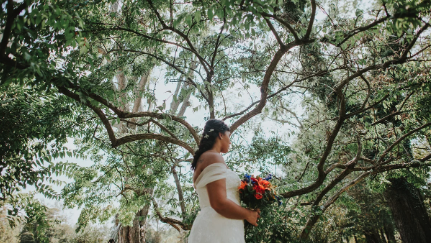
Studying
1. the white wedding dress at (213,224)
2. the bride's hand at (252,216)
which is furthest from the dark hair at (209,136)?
the bride's hand at (252,216)

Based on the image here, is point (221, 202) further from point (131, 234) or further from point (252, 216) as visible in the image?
point (131, 234)

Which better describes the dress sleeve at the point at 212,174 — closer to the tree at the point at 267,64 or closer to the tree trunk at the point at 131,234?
the tree at the point at 267,64

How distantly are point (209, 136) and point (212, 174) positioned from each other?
48 cm

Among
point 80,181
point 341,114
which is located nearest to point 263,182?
point 341,114

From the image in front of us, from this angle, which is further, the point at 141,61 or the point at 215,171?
the point at 141,61

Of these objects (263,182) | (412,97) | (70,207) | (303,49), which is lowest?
(263,182)

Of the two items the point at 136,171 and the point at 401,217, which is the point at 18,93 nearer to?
the point at 136,171

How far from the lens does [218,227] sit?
1990 millimetres

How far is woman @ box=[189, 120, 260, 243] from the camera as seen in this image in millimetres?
1915

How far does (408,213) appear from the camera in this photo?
8.00 metres

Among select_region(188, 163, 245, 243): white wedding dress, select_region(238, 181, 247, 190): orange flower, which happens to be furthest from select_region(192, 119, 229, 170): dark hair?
select_region(238, 181, 247, 190): orange flower

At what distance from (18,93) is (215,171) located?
4115 mm

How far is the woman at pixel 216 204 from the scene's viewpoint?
1915 mm

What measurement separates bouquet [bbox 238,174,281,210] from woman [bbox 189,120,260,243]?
7 cm
